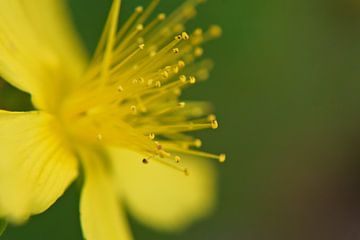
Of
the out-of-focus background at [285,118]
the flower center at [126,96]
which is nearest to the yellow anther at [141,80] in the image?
the flower center at [126,96]

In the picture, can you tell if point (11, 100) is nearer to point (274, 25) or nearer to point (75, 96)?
point (75, 96)

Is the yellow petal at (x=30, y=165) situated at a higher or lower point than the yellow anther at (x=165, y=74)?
lower

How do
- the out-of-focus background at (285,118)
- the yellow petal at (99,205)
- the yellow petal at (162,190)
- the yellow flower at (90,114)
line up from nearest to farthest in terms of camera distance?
the yellow flower at (90,114), the yellow petal at (99,205), the yellow petal at (162,190), the out-of-focus background at (285,118)

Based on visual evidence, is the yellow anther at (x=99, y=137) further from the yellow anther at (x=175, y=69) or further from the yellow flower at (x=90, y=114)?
the yellow anther at (x=175, y=69)

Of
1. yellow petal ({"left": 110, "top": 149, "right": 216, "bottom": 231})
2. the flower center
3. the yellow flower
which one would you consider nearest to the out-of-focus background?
yellow petal ({"left": 110, "top": 149, "right": 216, "bottom": 231})

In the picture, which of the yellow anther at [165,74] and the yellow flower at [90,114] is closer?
the yellow flower at [90,114]

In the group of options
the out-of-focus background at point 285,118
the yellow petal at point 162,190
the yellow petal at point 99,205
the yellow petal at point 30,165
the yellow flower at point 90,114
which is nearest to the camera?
the yellow petal at point 30,165

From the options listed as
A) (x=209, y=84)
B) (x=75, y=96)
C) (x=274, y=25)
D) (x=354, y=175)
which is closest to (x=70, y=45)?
(x=75, y=96)

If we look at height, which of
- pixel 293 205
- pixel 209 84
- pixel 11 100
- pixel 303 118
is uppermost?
pixel 11 100
